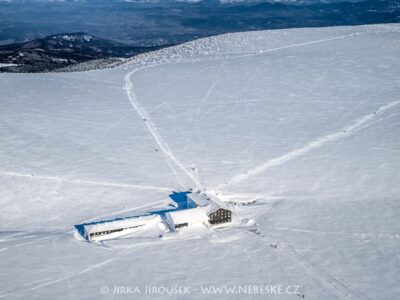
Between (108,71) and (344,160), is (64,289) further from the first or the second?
(108,71)

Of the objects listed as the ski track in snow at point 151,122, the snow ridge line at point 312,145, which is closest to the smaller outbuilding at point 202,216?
the ski track in snow at point 151,122

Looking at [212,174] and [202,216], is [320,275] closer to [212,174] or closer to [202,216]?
[202,216]

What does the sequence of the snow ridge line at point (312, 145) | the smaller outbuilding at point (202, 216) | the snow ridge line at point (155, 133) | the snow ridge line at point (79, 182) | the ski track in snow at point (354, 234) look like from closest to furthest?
the ski track in snow at point (354, 234)
the smaller outbuilding at point (202, 216)
the snow ridge line at point (79, 182)
the snow ridge line at point (312, 145)
the snow ridge line at point (155, 133)

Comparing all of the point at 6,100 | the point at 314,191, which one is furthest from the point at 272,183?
the point at 6,100

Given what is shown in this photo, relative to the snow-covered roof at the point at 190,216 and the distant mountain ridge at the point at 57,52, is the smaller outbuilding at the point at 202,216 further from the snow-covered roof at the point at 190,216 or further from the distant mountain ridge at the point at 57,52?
the distant mountain ridge at the point at 57,52

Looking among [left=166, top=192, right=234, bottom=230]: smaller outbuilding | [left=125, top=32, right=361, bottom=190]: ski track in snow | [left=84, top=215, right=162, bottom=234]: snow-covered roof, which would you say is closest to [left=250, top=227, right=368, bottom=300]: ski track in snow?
[left=166, top=192, right=234, bottom=230]: smaller outbuilding

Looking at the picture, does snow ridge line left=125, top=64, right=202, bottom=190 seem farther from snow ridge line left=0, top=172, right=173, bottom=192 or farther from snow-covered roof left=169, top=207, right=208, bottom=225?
snow-covered roof left=169, top=207, right=208, bottom=225

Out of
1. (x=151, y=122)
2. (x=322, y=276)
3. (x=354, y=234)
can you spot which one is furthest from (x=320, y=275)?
(x=151, y=122)
